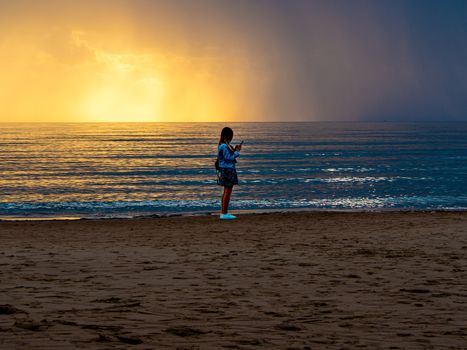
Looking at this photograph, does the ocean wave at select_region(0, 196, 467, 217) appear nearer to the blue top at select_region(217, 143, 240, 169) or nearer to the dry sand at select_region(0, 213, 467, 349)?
the blue top at select_region(217, 143, 240, 169)

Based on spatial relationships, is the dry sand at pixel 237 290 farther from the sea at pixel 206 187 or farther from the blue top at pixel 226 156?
the sea at pixel 206 187

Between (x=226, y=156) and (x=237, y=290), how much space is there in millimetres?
8212

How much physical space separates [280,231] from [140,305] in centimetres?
708

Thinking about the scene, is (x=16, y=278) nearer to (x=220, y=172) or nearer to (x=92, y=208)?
(x=220, y=172)

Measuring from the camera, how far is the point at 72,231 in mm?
14031

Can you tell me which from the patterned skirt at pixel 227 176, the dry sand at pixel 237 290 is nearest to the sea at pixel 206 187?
the patterned skirt at pixel 227 176

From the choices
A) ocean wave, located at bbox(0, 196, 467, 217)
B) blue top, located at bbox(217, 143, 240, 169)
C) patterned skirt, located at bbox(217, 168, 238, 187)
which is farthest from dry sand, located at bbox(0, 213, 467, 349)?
ocean wave, located at bbox(0, 196, 467, 217)

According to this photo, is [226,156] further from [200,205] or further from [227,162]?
[200,205]

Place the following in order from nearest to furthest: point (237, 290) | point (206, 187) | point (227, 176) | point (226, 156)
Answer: point (237, 290) < point (226, 156) < point (227, 176) < point (206, 187)

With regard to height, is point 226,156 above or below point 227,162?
above

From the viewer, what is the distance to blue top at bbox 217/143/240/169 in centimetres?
1495

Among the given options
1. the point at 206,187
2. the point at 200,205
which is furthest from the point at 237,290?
the point at 206,187

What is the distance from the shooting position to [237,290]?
7031 mm

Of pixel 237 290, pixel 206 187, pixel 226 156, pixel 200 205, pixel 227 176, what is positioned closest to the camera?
pixel 237 290
